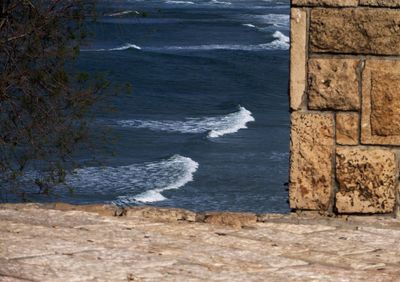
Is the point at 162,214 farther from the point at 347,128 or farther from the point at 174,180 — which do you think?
the point at 174,180

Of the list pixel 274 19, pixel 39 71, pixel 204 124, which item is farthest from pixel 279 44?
pixel 39 71

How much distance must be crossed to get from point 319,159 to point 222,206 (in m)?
10.0

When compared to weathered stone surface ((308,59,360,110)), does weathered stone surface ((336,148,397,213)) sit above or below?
below

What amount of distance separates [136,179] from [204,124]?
5.99 metres

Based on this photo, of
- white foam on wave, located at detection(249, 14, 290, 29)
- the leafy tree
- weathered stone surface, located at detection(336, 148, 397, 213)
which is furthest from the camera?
white foam on wave, located at detection(249, 14, 290, 29)

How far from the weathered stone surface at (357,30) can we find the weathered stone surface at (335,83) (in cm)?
7

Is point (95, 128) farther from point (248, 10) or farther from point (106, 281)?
point (248, 10)

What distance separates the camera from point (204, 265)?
455 centimetres

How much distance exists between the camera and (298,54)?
5.43m

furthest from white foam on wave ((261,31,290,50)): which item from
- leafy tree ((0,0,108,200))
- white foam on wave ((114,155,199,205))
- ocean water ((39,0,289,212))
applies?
leafy tree ((0,0,108,200))

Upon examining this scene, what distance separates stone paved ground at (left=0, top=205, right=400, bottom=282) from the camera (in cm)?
443

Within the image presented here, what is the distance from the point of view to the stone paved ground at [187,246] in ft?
14.5

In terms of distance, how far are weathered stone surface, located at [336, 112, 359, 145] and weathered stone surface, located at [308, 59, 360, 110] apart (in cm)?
4

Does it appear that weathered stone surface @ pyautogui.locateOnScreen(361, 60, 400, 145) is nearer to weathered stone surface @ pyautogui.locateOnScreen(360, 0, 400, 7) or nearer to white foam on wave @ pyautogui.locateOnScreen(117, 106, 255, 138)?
weathered stone surface @ pyautogui.locateOnScreen(360, 0, 400, 7)
